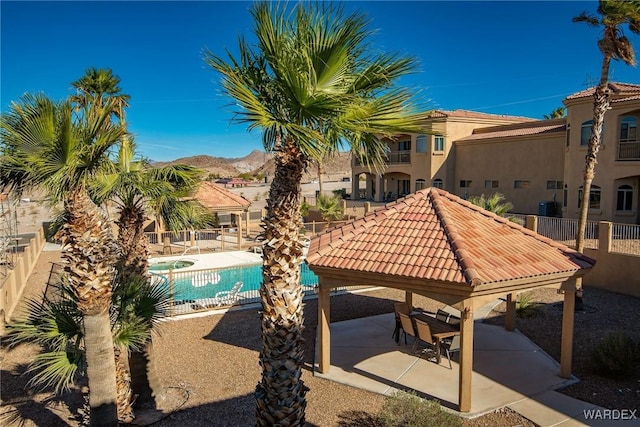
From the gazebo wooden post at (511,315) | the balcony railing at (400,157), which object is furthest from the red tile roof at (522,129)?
the gazebo wooden post at (511,315)

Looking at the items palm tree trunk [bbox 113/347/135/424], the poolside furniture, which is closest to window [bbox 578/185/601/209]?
the poolside furniture

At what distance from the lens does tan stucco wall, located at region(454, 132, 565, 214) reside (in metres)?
31.9

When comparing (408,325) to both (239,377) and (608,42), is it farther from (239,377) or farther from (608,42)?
(608,42)

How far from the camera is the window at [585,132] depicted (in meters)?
26.8

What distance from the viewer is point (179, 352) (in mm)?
11672

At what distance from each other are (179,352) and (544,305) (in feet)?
38.6

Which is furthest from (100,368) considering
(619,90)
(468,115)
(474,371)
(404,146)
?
(404,146)

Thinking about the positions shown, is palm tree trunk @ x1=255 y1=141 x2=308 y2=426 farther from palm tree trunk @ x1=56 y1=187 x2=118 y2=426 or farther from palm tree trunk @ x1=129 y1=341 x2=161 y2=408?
palm tree trunk @ x1=129 y1=341 x2=161 y2=408

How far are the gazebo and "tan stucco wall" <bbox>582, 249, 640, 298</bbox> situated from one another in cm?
712

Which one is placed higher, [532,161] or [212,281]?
[532,161]

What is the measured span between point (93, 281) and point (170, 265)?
52.5ft

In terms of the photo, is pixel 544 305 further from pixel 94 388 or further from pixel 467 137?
pixel 467 137

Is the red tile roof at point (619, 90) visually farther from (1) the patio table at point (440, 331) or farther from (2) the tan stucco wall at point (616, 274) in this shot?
(1) the patio table at point (440, 331)

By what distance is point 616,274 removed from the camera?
55.3 ft
